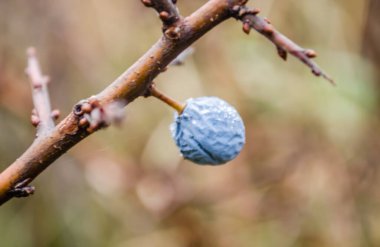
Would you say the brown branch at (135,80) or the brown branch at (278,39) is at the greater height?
the brown branch at (135,80)

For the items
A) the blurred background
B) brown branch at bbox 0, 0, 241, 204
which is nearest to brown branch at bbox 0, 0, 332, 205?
brown branch at bbox 0, 0, 241, 204

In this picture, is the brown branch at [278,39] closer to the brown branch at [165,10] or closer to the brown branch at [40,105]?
the brown branch at [165,10]

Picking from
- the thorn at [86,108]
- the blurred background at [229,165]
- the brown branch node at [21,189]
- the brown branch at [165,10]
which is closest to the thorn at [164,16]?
the brown branch at [165,10]

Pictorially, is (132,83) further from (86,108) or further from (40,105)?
(40,105)

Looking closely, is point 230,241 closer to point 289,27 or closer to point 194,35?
point 289,27

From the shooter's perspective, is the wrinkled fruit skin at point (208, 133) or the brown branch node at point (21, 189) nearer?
the brown branch node at point (21, 189)

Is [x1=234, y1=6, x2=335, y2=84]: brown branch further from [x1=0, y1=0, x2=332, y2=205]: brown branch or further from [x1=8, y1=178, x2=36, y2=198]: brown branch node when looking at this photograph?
[x1=8, y1=178, x2=36, y2=198]: brown branch node
